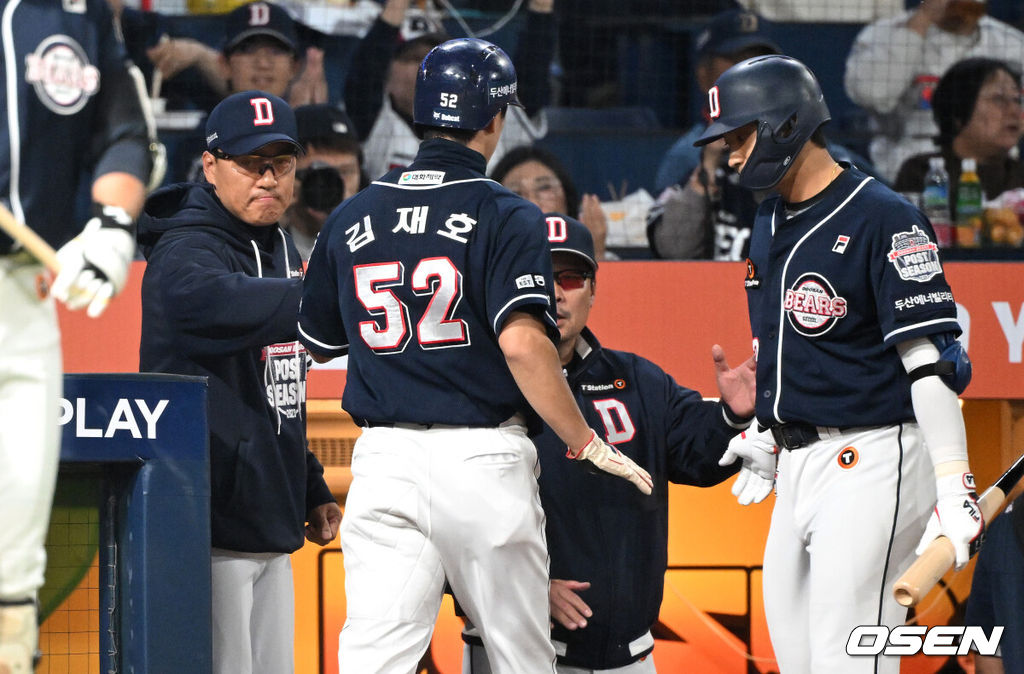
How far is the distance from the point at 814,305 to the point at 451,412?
0.81m

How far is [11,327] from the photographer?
212cm

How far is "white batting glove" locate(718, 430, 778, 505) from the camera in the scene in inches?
127

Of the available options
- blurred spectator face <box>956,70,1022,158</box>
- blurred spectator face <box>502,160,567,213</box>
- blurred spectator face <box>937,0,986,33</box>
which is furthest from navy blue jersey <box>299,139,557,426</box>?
blurred spectator face <box>937,0,986,33</box>

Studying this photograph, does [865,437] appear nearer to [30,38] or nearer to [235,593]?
[235,593]

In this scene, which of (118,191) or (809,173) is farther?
(809,173)

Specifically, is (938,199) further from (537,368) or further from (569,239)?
(537,368)

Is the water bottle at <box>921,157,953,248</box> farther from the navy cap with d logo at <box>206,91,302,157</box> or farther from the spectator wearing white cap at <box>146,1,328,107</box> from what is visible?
the navy cap with d logo at <box>206,91,302,157</box>

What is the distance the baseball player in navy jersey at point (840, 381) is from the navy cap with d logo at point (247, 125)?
3.70 ft

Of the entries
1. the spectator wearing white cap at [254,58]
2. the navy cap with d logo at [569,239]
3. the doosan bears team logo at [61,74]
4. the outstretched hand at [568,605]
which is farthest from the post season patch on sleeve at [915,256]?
the spectator wearing white cap at [254,58]

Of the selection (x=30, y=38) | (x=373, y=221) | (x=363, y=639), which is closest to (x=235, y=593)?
(x=363, y=639)

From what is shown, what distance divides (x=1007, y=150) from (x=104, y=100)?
4.51 meters

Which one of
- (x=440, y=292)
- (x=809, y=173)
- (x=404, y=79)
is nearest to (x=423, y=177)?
(x=440, y=292)

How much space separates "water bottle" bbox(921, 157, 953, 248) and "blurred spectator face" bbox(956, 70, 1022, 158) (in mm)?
247

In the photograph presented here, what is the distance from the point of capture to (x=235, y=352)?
3178 mm
